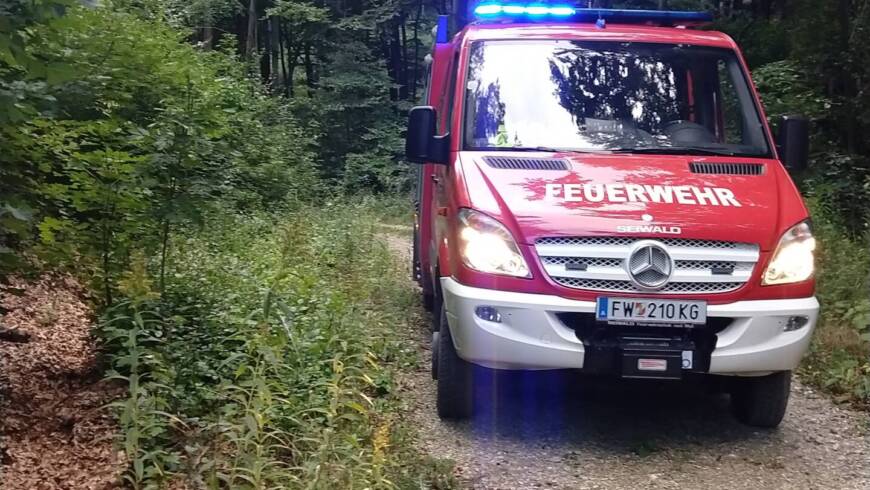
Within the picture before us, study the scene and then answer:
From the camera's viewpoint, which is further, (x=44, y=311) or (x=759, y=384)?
(x=44, y=311)

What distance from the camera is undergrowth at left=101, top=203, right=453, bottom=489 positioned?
13.0 feet

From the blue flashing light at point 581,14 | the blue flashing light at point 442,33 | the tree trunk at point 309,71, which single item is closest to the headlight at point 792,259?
the blue flashing light at point 581,14

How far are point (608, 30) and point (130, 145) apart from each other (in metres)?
3.42

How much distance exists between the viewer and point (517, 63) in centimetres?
582

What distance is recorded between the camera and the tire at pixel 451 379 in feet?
16.9

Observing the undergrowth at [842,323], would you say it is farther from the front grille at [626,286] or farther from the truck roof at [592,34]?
the truck roof at [592,34]

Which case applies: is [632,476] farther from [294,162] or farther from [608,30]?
[294,162]

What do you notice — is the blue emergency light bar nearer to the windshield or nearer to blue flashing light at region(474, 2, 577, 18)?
blue flashing light at region(474, 2, 577, 18)

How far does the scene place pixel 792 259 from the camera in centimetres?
476

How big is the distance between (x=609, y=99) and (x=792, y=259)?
1653 millimetres

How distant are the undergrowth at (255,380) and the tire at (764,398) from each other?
2.16 meters

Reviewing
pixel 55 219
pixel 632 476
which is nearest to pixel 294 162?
pixel 55 219

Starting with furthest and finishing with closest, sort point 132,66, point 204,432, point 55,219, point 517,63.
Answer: point 132,66, point 517,63, point 55,219, point 204,432

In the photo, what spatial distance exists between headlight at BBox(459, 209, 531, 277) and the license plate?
460 mm
